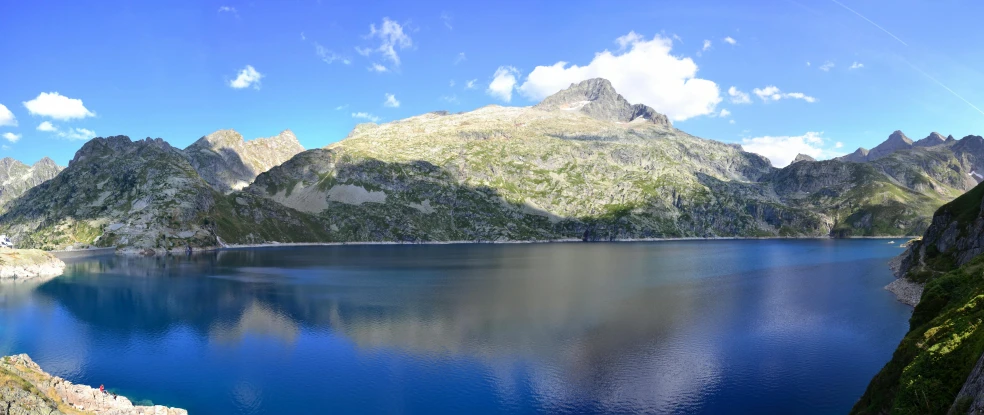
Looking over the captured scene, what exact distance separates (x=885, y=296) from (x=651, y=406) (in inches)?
3427

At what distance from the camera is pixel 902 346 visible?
35.3 meters

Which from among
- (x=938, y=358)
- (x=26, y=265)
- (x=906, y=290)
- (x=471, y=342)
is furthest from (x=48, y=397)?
(x=26, y=265)

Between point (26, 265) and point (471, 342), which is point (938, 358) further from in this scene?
point (26, 265)

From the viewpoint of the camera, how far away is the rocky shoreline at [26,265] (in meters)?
154

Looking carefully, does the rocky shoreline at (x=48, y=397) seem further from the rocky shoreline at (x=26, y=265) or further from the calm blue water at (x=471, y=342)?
the rocky shoreline at (x=26, y=265)


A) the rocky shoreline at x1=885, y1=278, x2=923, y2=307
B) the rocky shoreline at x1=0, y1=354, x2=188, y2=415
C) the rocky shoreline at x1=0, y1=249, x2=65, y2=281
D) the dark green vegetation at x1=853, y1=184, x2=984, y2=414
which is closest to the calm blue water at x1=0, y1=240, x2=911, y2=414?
the rocky shoreline at x1=885, y1=278, x2=923, y2=307

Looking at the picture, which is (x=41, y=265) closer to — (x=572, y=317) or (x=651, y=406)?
(x=572, y=317)

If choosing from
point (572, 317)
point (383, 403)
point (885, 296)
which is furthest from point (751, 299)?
point (383, 403)

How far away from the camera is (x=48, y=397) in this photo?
41.3 metres

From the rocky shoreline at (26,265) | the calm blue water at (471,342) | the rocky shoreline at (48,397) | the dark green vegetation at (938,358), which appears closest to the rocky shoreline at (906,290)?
the calm blue water at (471,342)

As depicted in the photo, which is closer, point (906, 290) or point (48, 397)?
→ point (48, 397)

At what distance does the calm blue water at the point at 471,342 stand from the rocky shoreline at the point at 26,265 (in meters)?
27.5

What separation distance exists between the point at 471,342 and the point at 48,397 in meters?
44.6

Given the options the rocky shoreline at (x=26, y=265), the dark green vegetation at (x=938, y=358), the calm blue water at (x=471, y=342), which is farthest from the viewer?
the rocky shoreline at (x=26, y=265)
